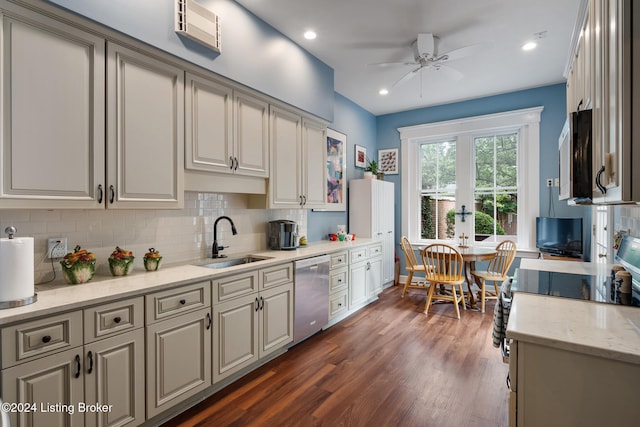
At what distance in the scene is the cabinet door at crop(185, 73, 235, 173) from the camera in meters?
2.32

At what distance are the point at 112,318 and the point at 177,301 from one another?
362 millimetres

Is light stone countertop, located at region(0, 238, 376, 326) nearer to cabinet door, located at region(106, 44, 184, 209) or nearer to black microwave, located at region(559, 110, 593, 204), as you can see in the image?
cabinet door, located at region(106, 44, 184, 209)

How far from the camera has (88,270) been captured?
1867mm

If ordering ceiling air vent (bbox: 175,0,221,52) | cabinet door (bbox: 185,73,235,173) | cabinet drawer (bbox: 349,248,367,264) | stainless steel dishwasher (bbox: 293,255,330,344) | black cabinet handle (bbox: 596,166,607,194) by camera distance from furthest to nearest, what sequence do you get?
1. cabinet drawer (bbox: 349,248,367,264)
2. stainless steel dishwasher (bbox: 293,255,330,344)
3. cabinet door (bbox: 185,73,235,173)
4. ceiling air vent (bbox: 175,0,221,52)
5. black cabinet handle (bbox: 596,166,607,194)

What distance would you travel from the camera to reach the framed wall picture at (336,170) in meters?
4.52

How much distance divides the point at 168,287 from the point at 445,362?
226 cm

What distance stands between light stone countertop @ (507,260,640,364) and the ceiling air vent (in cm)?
247

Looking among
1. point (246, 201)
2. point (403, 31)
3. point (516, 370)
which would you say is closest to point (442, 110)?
point (403, 31)

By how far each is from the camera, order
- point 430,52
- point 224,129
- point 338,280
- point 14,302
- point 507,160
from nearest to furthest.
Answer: point 14,302 < point 224,129 < point 430,52 < point 338,280 < point 507,160

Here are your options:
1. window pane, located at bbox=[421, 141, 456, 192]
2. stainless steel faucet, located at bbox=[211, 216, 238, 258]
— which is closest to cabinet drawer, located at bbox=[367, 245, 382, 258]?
window pane, located at bbox=[421, 141, 456, 192]

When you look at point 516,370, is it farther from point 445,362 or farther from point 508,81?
point 508,81

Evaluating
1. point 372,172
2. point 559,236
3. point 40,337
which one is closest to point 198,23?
point 40,337

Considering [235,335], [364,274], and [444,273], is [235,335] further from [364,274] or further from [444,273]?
[444,273]

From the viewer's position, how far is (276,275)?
2.70 m
